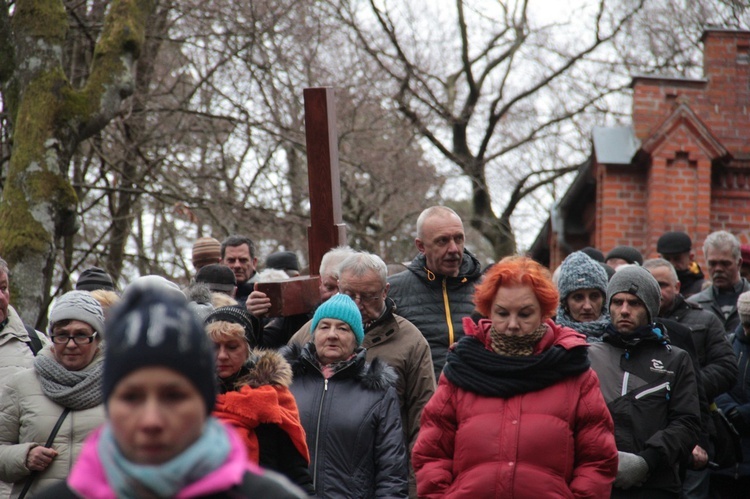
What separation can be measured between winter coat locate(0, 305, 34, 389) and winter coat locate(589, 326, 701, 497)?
3140 millimetres

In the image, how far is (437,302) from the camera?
6762 millimetres

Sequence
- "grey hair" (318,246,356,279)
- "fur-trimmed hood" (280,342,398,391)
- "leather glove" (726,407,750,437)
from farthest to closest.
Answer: "leather glove" (726,407,750,437) → "grey hair" (318,246,356,279) → "fur-trimmed hood" (280,342,398,391)

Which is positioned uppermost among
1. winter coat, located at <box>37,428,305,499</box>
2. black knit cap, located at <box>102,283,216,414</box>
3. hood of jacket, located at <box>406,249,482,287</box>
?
black knit cap, located at <box>102,283,216,414</box>

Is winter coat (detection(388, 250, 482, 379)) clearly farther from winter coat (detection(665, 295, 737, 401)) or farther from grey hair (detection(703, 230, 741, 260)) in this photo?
grey hair (detection(703, 230, 741, 260))

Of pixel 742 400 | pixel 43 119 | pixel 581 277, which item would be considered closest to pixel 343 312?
pixel 581 277

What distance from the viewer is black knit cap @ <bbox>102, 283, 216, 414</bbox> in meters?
2.42

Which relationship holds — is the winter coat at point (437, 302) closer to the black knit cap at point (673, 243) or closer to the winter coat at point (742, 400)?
the winter coat at point (742, 400)

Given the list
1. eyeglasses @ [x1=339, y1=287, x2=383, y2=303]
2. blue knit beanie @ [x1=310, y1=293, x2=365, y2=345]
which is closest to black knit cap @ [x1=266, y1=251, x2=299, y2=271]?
eyeglasses @ [x1=339, y1=287, x2=383, y2=303]

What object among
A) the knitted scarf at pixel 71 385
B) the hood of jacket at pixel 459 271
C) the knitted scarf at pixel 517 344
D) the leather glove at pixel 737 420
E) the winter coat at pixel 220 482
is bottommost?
the leather glove at pixel 737 420

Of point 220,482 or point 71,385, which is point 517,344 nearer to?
point 71,385

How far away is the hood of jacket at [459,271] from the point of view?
6.79 meters

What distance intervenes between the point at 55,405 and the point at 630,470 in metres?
2.78

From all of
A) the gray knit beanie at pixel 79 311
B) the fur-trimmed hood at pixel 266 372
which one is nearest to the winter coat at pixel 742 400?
the fur-trimmed hood at pixel 266 372

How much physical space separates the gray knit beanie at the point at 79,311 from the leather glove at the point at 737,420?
14.0ft
